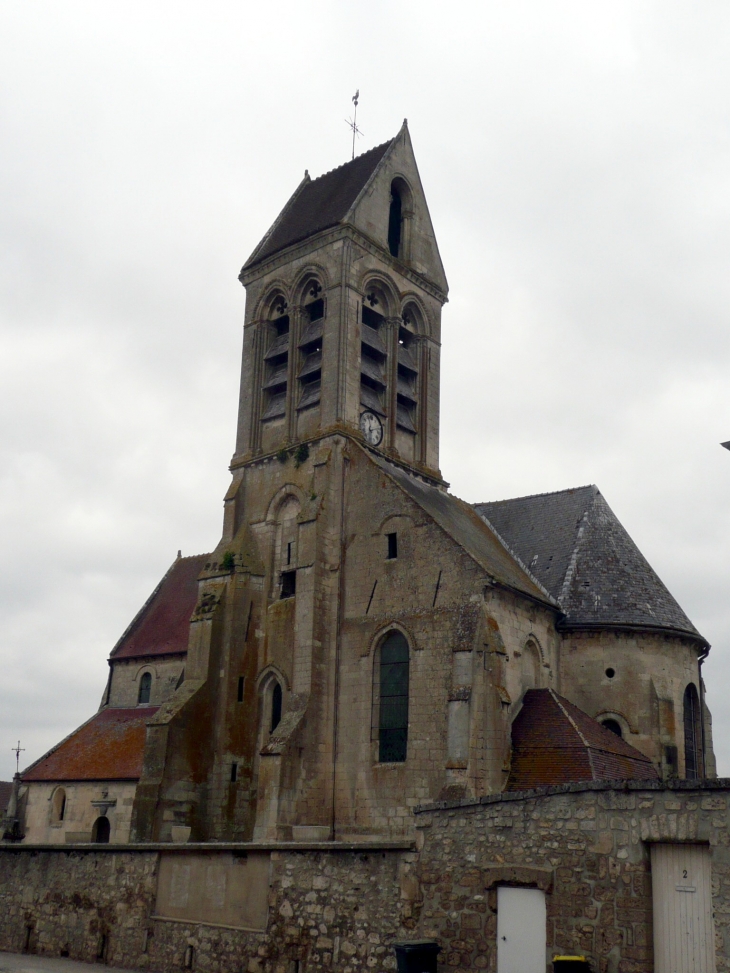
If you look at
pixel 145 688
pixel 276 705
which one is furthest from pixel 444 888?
pixel 145 688

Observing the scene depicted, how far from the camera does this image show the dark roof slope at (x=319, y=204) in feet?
101

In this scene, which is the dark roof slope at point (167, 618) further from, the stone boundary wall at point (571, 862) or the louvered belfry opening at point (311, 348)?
the stone boundary wall at point (571, 862)

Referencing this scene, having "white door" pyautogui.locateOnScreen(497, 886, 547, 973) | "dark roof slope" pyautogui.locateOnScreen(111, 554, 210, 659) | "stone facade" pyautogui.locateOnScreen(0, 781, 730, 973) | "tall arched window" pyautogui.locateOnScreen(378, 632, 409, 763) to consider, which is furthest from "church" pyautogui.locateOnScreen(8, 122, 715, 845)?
"white door" pyautogui.locateOnScreen(497, 886, 547, 973)

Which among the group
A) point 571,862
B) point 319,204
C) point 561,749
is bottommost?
point 571,862

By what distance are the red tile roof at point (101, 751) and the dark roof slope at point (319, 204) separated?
16204mm

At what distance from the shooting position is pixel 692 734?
2612 centimetres

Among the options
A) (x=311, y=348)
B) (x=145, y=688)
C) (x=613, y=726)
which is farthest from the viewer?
(x=145, y=688)

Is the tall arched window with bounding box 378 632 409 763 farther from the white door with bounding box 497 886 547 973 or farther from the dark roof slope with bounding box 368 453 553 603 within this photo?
the white door with bounding box 497 886 547 973

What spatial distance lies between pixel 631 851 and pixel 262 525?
18.2 meters

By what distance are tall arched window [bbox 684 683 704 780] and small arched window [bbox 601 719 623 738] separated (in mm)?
1987

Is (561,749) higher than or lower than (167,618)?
lower

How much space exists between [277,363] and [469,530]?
8.49 meters

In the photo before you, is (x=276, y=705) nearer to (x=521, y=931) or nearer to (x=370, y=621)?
(x=370, y=621)

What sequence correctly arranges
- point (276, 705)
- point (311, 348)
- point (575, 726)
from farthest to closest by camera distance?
1. point (311, 348)
2. point (276, 705)
3. point (575, 726)
